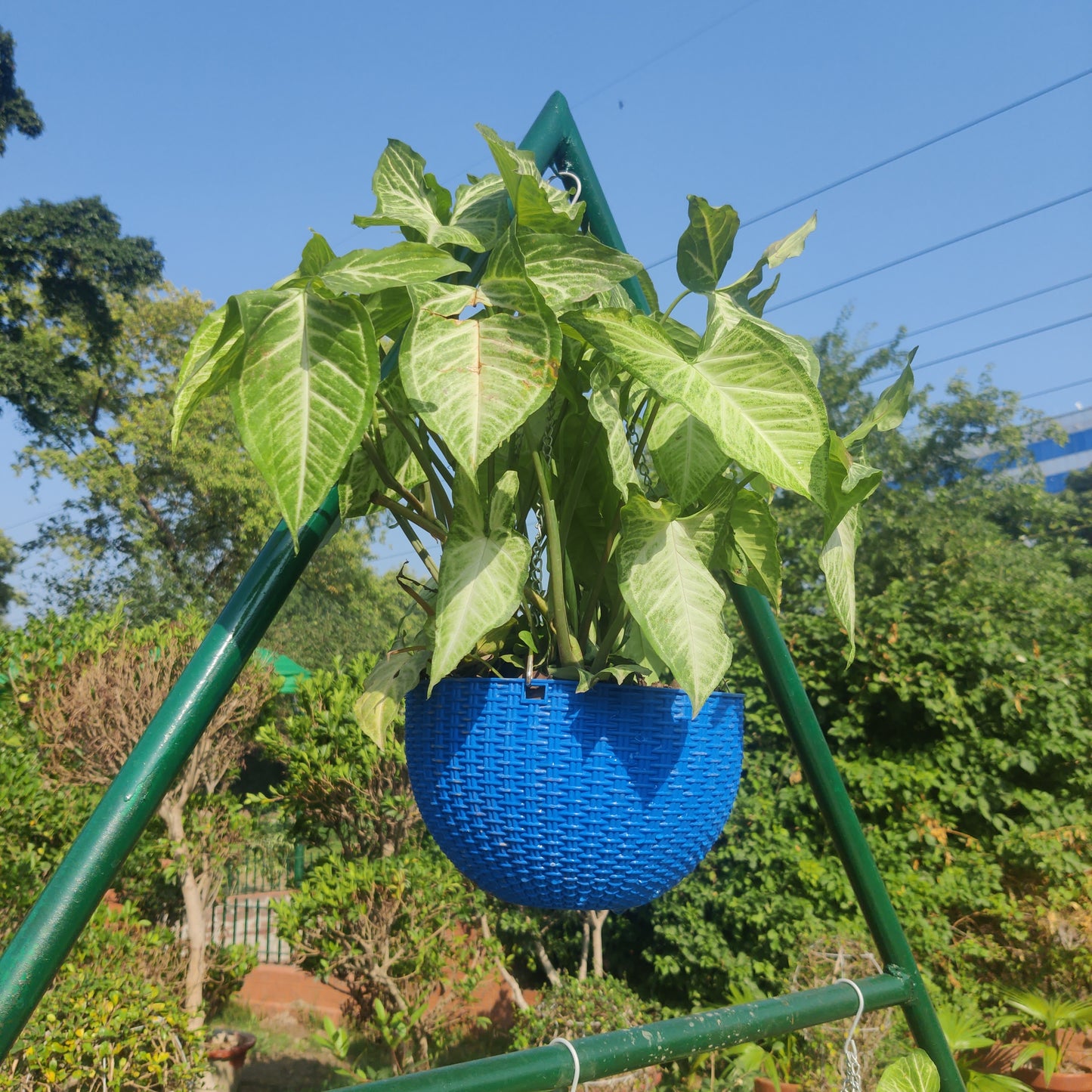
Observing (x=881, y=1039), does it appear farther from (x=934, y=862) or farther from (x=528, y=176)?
(x=528, y=176)

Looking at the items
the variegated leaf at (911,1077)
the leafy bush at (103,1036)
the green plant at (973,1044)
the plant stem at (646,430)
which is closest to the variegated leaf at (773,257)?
the plant stem at (646,430)

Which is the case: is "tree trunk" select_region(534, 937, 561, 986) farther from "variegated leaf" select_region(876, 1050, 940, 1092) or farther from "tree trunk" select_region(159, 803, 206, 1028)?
"variegated leaf" select_region(876, 1050, 940, 1092)

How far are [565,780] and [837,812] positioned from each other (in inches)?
16.9

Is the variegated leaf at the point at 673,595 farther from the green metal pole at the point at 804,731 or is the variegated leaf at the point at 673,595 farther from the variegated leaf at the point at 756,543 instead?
the green metal pole at the point at 804,731

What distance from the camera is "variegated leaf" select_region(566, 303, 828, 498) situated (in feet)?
2.14

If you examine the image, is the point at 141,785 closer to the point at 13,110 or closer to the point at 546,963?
the point at 546,963

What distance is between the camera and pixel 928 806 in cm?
336

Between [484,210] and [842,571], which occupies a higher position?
[484,210]

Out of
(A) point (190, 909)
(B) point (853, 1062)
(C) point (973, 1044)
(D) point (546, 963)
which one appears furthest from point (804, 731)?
(A) point (190, 909)

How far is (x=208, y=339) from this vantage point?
0.69m

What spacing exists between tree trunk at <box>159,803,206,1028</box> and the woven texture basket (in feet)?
12.2

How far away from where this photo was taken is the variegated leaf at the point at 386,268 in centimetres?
61

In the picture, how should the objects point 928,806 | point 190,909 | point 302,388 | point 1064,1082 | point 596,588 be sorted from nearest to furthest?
point 302,388
point 596,588
point 1064,1082
point 928,806
point 190,909

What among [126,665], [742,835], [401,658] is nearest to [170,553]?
[126,665]
